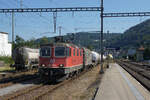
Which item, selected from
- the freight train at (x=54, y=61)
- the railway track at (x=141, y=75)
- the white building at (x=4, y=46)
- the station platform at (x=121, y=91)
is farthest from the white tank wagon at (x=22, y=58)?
the white building at (x=4, y=46)

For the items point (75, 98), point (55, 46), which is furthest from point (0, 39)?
point (75, 98)

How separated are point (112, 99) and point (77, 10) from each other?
1791 centimetres

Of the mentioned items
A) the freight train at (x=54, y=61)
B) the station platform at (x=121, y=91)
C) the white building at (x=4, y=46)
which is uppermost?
the white building at (x=4, y=46)

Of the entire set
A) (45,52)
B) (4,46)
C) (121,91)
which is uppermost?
(4,46)

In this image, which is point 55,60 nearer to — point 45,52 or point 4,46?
point 45,52

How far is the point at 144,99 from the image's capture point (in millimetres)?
10664

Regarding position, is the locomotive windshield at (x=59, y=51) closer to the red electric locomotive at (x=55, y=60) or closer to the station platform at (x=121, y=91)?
the red electric locomotive at (x=55, y=60)

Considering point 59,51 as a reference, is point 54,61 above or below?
below

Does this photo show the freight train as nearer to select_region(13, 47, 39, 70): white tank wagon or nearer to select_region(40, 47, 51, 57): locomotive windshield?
select_region(40, 47, 51, 57): locomotive windshield

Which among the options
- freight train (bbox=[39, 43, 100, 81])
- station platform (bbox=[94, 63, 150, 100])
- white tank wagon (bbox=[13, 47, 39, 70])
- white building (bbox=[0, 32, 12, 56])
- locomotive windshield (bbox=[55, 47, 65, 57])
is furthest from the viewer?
white building (bbox=[0, 32, 12, 56])

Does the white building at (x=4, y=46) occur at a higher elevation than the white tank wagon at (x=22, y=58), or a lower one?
higher

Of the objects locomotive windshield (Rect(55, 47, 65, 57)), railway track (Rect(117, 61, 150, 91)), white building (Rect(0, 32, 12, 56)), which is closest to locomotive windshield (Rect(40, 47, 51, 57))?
locomotive windshield (Rect(55, 47, 65, 57))

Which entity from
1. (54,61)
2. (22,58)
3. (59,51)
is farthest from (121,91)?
(22,58)

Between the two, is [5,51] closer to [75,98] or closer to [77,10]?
[77,10]
